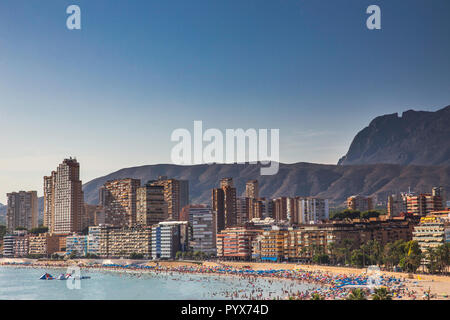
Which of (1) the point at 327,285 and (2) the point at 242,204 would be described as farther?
(2) the point at 242,204

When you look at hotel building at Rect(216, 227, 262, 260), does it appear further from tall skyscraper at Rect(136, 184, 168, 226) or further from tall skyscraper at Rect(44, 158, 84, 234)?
tall skyscraper at Rect(44, 158, 84, 234)

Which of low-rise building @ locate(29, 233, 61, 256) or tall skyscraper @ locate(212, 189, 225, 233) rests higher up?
tall skyscraper @ locate(212, 189, 225, 233)

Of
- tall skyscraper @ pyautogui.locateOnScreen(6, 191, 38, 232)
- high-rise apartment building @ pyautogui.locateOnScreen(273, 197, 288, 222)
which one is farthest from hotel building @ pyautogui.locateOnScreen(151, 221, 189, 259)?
tall skyscraper @ pyautogui.locateOnScreen(6, 191, 38, 232)

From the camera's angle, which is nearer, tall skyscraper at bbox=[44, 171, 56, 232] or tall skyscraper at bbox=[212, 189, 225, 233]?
tall skyscraper at bbox=[212, 189, 225, 233]

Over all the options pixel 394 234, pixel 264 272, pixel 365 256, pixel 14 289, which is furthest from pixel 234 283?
pixel 394 234

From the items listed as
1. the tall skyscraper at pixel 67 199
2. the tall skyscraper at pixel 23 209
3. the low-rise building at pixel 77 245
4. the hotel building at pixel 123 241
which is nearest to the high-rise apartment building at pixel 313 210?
the hotel building at pixel 123 241
